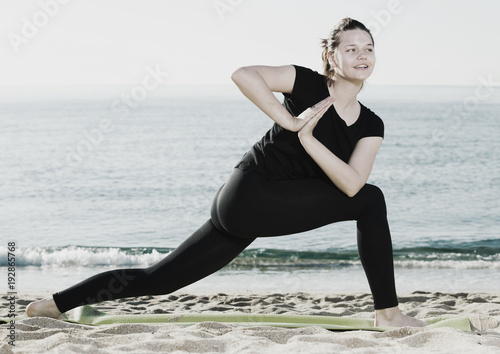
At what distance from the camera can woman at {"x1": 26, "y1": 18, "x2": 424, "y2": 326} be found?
2.96 metres

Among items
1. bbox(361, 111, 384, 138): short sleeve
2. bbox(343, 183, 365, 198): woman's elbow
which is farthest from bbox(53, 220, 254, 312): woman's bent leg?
bbox(361, 111, 384, 138): short sleeve

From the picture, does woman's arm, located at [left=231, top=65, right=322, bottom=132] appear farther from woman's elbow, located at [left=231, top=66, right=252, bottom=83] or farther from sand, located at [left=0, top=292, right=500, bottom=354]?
sand, located at [left=0, top=292, right=500, bottom=354]

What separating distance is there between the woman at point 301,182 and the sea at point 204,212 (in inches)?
34.6

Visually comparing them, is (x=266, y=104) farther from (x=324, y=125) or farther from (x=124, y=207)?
(x=124, y=207)

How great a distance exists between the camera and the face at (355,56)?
3.08 metres

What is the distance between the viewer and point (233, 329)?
3.13 m

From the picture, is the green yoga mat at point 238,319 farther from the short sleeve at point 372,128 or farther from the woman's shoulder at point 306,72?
the woman's shoulder at point 306,72

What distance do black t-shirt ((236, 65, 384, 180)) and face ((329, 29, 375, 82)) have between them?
5.4 inches

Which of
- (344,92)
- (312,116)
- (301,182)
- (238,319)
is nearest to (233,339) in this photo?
(301,182)

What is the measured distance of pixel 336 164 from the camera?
294cm

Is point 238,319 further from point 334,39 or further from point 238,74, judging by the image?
point 334,39

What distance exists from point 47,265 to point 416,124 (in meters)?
26.5

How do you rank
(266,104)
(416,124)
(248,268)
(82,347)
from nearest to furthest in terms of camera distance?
(82,347), (266,104), (248,268), (416,124)

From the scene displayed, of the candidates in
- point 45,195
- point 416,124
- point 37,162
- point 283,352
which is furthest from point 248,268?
point 416,124
